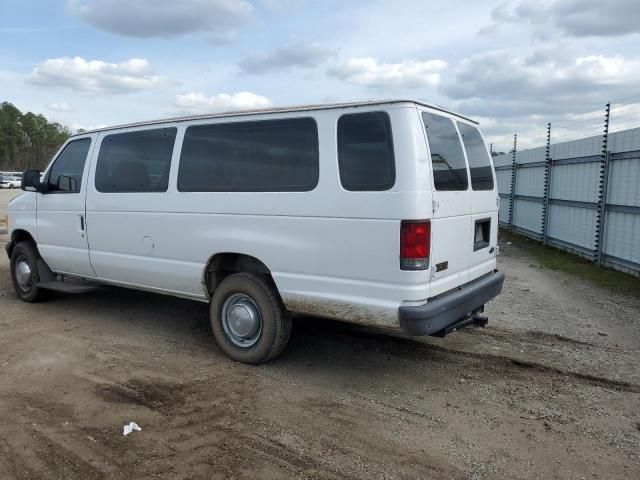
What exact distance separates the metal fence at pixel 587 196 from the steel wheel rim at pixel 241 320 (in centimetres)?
690

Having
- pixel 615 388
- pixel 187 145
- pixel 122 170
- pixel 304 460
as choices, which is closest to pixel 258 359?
pixel 304 460

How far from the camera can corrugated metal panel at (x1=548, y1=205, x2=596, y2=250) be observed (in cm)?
1059

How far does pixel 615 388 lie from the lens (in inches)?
177

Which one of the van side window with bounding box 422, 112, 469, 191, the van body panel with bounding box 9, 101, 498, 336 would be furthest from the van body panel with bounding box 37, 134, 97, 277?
the van side window with bounding box 422, 112, 469, 191

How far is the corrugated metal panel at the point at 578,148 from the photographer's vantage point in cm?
1045

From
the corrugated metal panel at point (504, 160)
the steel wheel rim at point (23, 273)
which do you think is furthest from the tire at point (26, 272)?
the corrugated metal panel at point (504, 160)

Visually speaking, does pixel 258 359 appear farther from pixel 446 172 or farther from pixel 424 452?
pixel 446 172

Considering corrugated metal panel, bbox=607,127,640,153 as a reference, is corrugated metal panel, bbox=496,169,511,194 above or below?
below

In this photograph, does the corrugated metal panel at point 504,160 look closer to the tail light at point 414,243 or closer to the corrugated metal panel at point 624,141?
the corrugated metal panel at point 624,141

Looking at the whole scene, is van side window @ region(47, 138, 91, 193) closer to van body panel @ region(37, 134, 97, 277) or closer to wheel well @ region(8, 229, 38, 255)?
van body panel @ region(37, 134, 97, 277)

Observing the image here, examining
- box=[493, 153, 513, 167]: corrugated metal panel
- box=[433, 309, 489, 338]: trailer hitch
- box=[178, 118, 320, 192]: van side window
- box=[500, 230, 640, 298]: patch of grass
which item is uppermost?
box=[493, 153, 513, 167]: corrugated metal panel

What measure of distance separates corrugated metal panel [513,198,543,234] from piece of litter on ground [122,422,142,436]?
1210 cm

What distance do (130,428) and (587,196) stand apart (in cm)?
988

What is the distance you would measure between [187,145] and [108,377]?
2.17m
